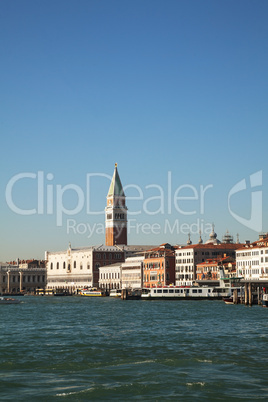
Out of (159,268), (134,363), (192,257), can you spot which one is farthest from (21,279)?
(134,363)

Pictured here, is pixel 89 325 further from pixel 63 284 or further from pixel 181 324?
pixel 63 284

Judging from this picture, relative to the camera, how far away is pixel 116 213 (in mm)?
166500

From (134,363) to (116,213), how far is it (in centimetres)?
14007

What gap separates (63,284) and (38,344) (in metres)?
129

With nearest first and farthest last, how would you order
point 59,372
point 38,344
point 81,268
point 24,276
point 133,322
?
1. point 59,372
2. point 38,344
3. point 133,322
4. point 81,268
5. point 24,276

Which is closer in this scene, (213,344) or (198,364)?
(198,364)

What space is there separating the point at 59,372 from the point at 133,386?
3695 mm

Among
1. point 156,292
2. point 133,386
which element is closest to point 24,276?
point 156,292

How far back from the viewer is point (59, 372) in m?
24.7

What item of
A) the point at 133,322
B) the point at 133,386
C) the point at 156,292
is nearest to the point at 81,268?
the point at 156,292

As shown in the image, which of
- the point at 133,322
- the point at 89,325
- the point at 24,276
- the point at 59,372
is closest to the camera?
the point at 59,372

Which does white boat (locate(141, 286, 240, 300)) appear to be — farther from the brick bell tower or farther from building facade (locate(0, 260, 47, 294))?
building facade (locate(0, 260, 47, 294))

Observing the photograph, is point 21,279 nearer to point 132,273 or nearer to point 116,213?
point 116,213

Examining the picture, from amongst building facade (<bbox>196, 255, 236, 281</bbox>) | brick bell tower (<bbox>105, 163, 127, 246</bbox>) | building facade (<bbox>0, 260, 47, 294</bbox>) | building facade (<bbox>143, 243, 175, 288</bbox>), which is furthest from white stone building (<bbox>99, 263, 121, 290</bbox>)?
building facade (<bbox>196, 255, 236, 281</bbox>)
